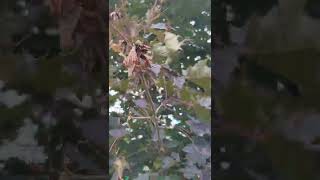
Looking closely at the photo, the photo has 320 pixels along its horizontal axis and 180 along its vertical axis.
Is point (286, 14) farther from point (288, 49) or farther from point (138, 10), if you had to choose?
point (138, 10)

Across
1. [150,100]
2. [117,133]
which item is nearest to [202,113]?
[150,100]

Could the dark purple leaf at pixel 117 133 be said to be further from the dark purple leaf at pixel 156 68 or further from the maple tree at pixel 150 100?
the dark purple leaf at pixel 156 68

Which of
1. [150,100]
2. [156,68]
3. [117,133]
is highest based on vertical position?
[156,68]

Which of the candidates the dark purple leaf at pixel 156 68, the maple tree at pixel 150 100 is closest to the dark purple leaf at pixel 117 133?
the maple tree at pixel 150 100

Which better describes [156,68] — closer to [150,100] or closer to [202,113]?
[150,100]

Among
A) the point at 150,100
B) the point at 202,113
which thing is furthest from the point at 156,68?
the point at 202,113

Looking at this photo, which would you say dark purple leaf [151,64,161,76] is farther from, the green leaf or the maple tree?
the green leaf

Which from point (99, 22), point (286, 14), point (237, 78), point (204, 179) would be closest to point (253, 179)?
point (204, 179)

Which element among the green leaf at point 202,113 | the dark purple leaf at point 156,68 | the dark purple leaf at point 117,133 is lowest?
the dark purple leaf at point 117,133

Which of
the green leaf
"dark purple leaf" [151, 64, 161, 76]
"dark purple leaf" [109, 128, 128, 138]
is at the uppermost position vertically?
"dark purple leaf" [151, 64, 161, 76]

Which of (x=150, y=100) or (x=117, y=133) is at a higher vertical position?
(x=150, y=100)

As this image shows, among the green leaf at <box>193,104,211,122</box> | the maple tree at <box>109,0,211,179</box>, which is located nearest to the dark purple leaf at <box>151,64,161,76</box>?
the maple tree at <box>109,0,211,179</box>

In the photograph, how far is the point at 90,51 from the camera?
3.98 metres

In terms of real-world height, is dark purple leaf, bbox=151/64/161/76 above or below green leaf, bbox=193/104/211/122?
above
